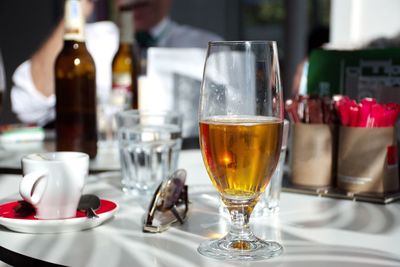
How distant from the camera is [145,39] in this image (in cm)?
297

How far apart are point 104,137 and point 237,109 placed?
1.10 metres

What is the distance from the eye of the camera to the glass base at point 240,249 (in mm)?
742

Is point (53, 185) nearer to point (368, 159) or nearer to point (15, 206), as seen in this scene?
point (15, 206)

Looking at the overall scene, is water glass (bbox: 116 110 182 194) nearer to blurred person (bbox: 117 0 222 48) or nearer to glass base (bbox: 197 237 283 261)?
glass base (bbox: 197 237 283 261)

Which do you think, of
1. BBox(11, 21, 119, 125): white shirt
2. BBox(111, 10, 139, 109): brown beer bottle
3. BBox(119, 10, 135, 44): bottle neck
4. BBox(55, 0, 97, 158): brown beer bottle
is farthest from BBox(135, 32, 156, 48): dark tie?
BBox(55, 0, 97, 158): brown beer bottle

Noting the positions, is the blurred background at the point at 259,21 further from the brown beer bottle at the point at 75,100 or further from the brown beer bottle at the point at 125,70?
the brown beer bottle at the point at 75,100

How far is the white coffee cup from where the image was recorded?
2.77 ft

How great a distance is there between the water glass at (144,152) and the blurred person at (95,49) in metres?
1.38

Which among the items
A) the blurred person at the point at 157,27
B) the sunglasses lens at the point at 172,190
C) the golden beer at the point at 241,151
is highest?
the blurred person at the point at 157,27

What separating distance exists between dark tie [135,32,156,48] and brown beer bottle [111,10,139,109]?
0.91 m

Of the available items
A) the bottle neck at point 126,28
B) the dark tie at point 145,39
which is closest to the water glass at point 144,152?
the bottle neck at point 126,28

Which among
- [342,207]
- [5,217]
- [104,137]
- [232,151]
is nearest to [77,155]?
[5,217]

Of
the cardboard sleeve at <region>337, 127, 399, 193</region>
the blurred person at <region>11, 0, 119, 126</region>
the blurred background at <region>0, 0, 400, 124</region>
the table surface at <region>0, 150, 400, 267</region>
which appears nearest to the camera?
the table surface at <region>0, 150, 400, 267</region>

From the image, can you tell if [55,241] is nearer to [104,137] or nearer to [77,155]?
[77,155]
